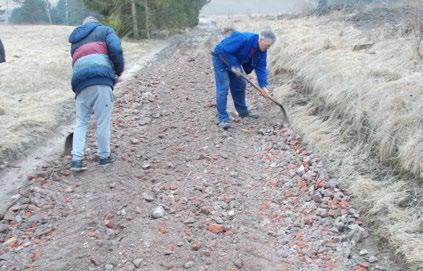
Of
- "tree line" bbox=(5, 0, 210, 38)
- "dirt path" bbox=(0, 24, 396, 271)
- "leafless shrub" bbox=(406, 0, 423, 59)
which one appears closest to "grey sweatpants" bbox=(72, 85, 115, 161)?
"dirt path" bbox=(0, 24, 396, 271)

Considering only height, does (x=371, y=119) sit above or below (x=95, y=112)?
below

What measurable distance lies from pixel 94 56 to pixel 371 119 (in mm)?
3348

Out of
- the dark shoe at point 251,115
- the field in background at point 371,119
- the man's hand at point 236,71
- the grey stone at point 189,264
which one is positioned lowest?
the grey stone at point 189,264

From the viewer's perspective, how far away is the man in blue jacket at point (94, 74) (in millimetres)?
5215

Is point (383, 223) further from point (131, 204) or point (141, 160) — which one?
point (141, 160)

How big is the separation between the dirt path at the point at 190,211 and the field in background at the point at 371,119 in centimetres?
26

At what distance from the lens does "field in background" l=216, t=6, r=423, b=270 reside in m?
4.18

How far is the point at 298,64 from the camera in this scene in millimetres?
9102

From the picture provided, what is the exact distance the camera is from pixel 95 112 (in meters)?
5.45

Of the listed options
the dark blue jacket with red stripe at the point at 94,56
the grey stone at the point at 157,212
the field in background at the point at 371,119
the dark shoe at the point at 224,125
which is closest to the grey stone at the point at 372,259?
the field in background at the point at 371,119

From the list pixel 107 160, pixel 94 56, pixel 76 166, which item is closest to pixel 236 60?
pixel 94 56

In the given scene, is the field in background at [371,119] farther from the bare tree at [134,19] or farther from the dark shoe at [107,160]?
the bare tree at [134,19]

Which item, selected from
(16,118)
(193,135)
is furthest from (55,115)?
(193,135)

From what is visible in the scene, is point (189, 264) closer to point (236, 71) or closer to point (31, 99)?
point (236, 71)
